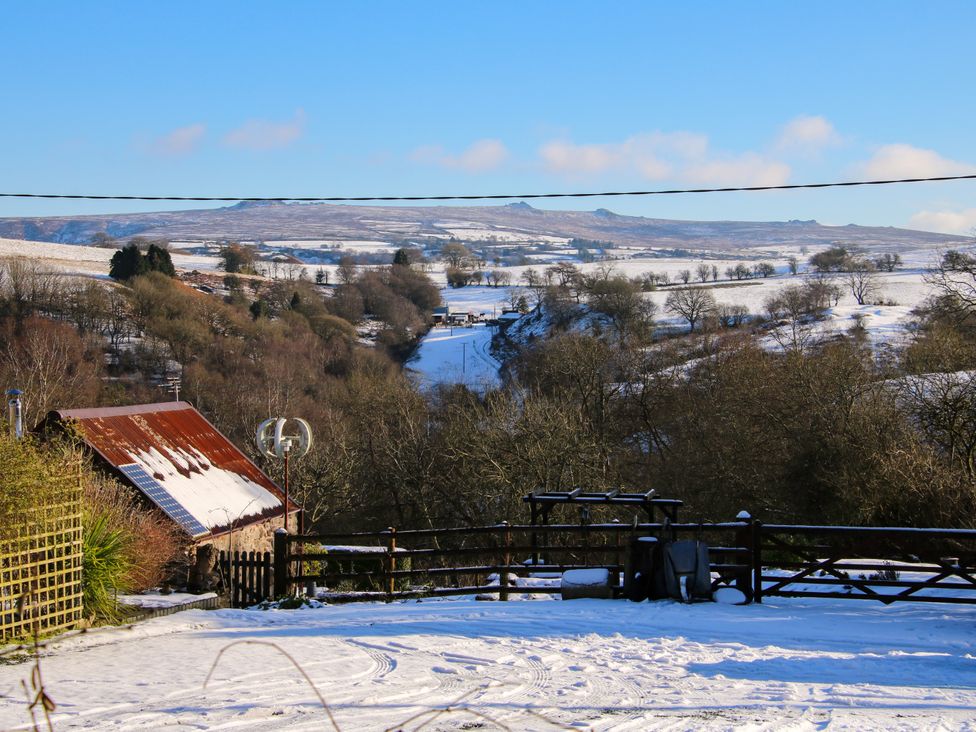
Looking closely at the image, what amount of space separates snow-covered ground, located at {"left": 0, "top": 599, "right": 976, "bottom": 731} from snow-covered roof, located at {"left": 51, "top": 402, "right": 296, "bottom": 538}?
8.17 metres

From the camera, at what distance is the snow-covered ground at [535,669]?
7.25m

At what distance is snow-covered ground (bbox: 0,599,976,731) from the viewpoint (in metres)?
7.25

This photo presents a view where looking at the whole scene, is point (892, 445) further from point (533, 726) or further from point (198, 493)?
point (533, 726)

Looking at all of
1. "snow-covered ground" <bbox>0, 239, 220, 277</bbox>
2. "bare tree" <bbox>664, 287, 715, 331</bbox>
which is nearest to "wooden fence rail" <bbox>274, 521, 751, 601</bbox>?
"bare tree" <bbox>664, 287, 715, 331</bbox>

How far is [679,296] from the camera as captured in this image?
3369 inches

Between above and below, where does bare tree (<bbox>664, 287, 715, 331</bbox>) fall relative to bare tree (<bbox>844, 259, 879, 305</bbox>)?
below

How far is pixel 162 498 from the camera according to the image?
1966 cm

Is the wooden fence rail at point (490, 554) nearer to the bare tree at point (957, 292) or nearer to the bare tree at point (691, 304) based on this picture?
the bare tree at point (957, 292)

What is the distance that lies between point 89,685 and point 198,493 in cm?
1302

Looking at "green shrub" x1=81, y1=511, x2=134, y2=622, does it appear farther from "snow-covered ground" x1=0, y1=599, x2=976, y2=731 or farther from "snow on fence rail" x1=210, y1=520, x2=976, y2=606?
"snow on fence rail" x1=210, y1=520, x2=976, y2=606

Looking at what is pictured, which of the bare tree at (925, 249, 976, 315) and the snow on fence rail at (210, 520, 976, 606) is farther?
the bare tree at (925, 249, 976, 315)

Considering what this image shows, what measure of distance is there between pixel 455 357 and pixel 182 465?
2326 inches

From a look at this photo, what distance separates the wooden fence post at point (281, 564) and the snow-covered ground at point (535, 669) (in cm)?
140

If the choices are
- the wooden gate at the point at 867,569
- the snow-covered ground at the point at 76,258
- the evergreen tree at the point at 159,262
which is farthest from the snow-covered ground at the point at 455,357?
the wooden gate at the point at 867,569
